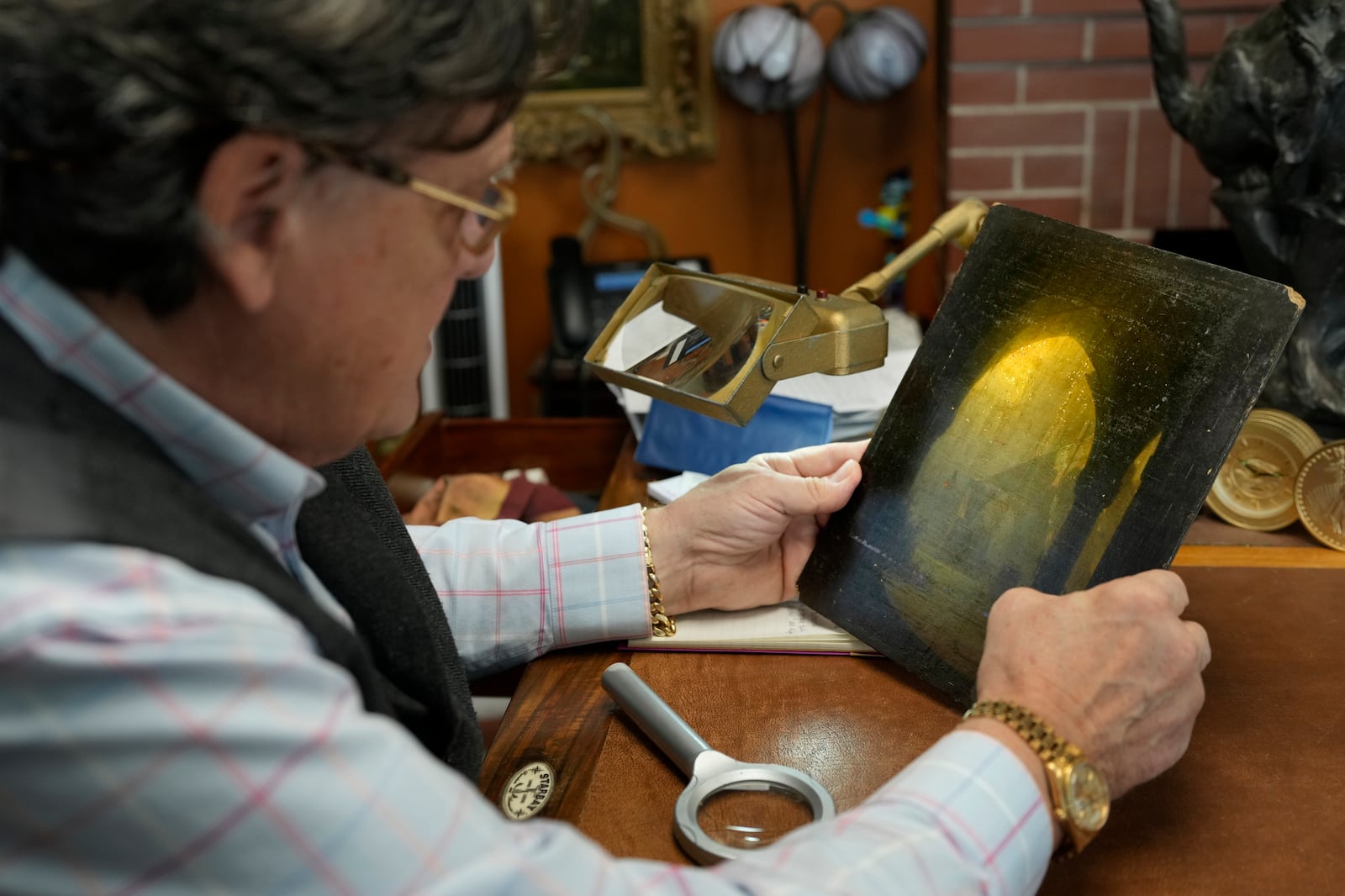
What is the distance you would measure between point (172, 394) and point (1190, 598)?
0.88 m

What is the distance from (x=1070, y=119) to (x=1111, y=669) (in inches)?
62.2

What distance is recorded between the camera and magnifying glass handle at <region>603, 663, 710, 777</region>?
0.84 metres

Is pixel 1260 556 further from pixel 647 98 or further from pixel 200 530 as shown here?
pixel 647 98

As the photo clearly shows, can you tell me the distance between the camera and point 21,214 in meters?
0.60

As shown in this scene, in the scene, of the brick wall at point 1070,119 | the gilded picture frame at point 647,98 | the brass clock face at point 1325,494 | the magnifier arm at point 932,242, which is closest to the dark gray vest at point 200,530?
the magnifier arm at point 932,242

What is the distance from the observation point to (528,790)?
863 millimetres

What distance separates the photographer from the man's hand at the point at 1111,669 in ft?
2.55

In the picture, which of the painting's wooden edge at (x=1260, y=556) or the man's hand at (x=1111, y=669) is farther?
the painting's wooden edge at (x=1260, y=556)

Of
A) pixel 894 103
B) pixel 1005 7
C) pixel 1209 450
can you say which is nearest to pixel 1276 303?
pixel 1209 450

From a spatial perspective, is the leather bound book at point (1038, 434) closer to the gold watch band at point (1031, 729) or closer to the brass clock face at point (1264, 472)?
the gold watch band at point (1031, 729)

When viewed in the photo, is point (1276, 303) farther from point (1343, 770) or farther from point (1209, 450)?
Answer: point (1343, 770)

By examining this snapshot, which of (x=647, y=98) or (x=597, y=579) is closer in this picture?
(x=597, y=579)

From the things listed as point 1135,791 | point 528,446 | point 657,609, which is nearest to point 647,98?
point 528,446

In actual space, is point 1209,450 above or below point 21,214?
below
